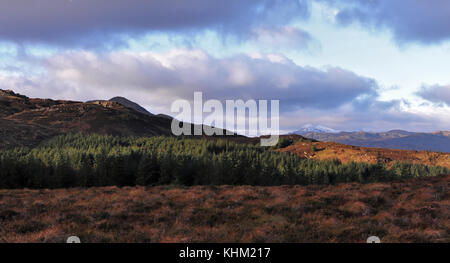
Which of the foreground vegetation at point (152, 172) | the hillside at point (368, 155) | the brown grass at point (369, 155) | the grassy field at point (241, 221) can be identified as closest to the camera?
the grassy field at point (241, 221)

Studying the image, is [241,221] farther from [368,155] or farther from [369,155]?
[369,155]

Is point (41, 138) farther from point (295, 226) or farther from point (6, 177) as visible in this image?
point (295, 226)

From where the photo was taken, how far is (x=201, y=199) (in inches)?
801

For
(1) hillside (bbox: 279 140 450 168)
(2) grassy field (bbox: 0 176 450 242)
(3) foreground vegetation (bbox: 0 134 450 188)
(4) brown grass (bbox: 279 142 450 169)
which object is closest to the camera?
(2) grassy field (bbox: 0 176 450 242)

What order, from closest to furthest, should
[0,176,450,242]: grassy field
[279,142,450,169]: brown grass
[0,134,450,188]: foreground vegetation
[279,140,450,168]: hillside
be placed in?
[0,176,450,242]: grassy field → [0,134,450,188]: foreground vegetation → [279,140,450,168]: hillside → [279,142,450,169]: brown grass

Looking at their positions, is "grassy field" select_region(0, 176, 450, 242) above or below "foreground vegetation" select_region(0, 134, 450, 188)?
above

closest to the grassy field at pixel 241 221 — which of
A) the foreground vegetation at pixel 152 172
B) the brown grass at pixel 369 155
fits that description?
the foreground vegetation at pixel 152 172

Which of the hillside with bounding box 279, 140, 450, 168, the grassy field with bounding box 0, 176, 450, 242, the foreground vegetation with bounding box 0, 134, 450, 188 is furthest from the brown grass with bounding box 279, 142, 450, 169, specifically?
the grassy field with bounding box 0, 176, 450, 242

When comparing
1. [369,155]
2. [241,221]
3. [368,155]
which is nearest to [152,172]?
[241,221]

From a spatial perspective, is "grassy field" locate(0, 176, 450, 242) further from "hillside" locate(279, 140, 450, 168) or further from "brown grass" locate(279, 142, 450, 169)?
"brown grass" locate(279, 142, 450, 169)

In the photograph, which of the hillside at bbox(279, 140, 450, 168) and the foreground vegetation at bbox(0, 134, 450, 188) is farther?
the hillside at bbox(279, 140, 450, 168)

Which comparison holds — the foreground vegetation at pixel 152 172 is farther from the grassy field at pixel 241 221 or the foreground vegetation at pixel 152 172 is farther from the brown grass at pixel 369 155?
the grassy field at pixel 241 221


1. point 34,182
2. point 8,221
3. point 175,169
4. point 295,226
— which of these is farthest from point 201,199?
point 34,182

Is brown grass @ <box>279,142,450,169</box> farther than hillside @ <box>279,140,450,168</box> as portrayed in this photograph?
Yes
